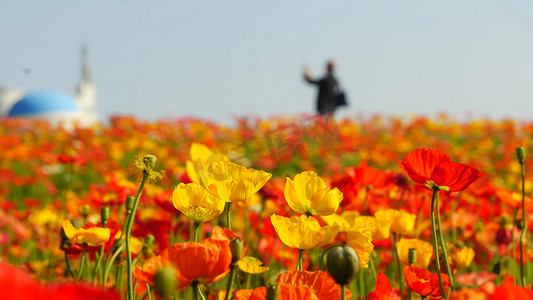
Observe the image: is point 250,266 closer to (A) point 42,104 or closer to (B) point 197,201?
(B) point 197,201

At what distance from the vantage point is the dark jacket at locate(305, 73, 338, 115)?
7.76 metres

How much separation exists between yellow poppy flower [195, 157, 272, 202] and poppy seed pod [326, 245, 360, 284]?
0.29m

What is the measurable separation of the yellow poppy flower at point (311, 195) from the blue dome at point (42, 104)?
24.3 m

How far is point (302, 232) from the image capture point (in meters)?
0.88

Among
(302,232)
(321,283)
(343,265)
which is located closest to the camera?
(343,265)

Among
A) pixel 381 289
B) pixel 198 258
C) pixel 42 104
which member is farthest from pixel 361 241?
pixel 42 104

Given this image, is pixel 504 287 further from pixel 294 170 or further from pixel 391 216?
pixel 294 170

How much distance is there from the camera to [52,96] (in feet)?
83.4

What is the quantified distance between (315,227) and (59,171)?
5958mm

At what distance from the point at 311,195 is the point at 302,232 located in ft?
0.47

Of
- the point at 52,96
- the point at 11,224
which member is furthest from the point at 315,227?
the point at 52,96

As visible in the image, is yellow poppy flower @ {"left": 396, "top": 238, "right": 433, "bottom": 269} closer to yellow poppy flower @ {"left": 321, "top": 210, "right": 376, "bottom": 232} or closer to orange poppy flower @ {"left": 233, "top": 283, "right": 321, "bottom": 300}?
yellow poppy flower @ {"left": 321, "top": 210, "right": 376, "bottom": 232}

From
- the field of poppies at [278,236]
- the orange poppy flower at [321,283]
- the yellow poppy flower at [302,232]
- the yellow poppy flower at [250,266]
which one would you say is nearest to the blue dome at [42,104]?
the field of poppies at [278,236]

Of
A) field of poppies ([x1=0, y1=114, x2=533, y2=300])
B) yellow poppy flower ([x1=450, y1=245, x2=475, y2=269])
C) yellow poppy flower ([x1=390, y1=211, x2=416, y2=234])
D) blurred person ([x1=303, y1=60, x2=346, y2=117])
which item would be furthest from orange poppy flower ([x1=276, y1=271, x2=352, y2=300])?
blurred person ([x1=303, y1=60, x2=346, y2=117])
